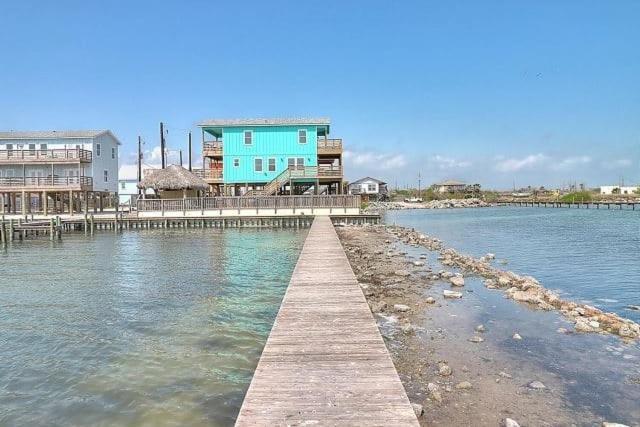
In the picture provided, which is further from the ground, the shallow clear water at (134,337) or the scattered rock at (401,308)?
the scattered rock at (401,308)

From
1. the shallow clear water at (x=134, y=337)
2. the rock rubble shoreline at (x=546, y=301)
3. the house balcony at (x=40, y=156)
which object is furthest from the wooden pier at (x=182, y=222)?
the rock rubble shoreline at (x=546, y=301)

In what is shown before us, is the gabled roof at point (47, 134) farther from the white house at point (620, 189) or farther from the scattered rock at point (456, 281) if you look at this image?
the white house at point (620, 189)

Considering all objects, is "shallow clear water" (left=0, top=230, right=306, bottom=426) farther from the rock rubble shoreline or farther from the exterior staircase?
the exterior staircase

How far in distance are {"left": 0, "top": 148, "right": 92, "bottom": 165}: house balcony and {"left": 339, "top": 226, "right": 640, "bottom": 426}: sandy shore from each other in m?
43.7

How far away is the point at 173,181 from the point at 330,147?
1449 centimetres

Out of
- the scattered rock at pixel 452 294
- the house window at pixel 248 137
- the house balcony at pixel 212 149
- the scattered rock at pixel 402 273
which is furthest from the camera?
the house balcony at pixel 212 149

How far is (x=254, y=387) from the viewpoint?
477 cm

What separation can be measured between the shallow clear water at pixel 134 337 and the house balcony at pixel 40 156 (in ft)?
96.2

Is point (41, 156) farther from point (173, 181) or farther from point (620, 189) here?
point (620, 189)

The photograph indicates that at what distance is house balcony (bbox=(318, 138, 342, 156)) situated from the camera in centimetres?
4404

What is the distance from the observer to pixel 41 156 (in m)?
47.8

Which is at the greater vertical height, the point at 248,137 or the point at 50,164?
A: the point at 248,137

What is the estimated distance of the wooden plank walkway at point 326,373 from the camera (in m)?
4.16

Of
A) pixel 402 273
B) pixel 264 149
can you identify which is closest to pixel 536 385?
pixel 402 273
